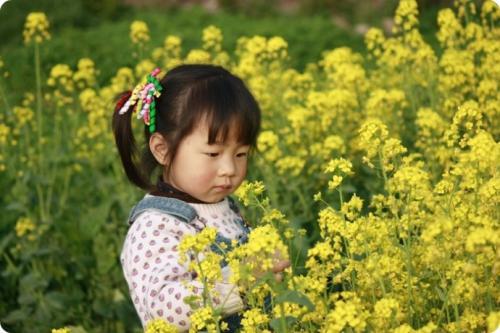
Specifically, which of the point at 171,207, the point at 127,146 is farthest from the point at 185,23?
the point at 171,207

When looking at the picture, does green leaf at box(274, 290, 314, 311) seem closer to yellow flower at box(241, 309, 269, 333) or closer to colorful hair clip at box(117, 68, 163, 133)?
yellow flower at box(241, 309, 269, 333)

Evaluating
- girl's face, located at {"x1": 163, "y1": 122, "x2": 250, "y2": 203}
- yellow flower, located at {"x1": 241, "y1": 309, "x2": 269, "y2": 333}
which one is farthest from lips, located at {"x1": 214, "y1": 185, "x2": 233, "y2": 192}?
yellow flower, located at {"x1": 241, "y1": 309, "x2": 269, "y2": 333}

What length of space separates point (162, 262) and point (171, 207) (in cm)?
23

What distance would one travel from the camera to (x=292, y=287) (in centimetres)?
237

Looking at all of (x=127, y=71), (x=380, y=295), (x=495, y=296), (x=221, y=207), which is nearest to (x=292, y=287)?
(x=380, y=295)

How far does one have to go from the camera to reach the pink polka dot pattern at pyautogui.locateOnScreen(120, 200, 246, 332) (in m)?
2.72

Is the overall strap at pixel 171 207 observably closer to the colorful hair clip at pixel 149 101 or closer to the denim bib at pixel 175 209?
the denim bib at pixel 175 209

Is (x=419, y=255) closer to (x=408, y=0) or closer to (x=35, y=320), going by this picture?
(x=35, y=320)

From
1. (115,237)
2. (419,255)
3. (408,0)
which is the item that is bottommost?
(115,237)

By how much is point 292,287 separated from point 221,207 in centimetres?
83

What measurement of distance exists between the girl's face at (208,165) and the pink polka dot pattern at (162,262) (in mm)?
86

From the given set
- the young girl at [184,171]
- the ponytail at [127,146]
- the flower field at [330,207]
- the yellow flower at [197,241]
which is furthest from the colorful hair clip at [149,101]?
the yellow flower at [197,241]

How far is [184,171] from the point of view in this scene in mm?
3049

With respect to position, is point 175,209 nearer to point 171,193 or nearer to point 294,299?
point 171,193
